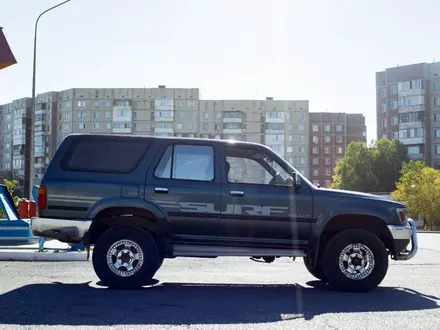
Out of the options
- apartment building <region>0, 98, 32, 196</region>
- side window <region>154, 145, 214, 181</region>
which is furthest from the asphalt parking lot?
apartment building <region>0, 98, 32, 196</region>

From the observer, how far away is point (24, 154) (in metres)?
114

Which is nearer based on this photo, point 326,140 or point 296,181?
point 296,181

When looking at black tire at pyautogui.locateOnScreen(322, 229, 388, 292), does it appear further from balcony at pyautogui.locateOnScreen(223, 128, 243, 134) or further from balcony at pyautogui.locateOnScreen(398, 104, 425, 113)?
balcony at pyautogui.locateOnScreen(223, 128, 243, 134)

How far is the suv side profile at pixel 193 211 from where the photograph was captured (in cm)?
810

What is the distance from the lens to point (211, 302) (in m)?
7.10

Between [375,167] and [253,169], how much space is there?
283 ft

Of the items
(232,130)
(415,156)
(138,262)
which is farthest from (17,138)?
(138,262)

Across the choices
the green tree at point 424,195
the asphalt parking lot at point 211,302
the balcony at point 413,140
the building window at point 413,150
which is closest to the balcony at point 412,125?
the balcony at point 413,140

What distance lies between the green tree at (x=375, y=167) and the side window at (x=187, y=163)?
275ft

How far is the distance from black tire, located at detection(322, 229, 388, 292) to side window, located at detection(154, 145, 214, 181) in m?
1.96

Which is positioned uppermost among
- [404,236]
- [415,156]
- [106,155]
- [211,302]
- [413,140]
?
[413,140]

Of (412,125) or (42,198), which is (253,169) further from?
(412,125)

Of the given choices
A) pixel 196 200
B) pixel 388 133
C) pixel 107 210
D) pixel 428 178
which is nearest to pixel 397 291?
pixel 196 200

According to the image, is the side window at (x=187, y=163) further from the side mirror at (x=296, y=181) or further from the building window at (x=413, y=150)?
the building window at (x=413, y=150)
